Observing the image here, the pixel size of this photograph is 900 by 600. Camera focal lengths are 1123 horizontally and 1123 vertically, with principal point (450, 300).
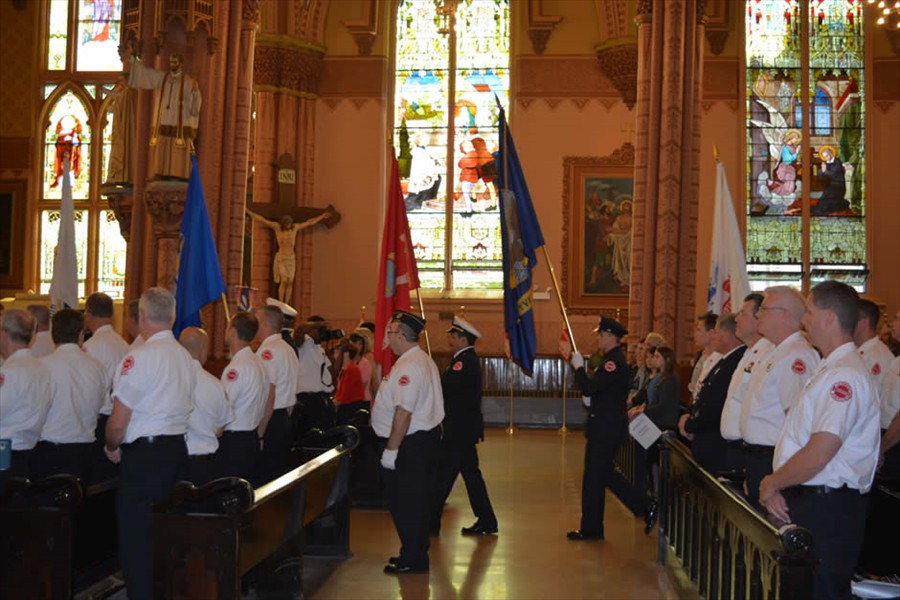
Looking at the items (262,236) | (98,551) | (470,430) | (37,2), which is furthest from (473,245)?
(98,551)

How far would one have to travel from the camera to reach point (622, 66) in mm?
19891

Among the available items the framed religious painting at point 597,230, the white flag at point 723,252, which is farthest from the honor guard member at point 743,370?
the framed religious painting at point 597,230

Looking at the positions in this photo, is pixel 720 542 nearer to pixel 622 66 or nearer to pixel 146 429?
pixel 146 429

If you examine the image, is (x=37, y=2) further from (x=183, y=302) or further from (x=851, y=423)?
(x=851, y=423)

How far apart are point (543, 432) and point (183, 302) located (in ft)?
32.0

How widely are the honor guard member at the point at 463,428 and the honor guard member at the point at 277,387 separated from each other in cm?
123

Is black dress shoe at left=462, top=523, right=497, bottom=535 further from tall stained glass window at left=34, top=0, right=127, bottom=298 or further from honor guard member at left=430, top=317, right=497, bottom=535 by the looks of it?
tall stained glass window at left=34, top=0, right=127, bottom=298

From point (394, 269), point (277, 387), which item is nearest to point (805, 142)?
point (394, 269)

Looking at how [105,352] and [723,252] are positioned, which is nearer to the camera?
[105,352]

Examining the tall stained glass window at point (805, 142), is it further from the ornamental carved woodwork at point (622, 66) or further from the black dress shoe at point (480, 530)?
the black dress shoe at point (480, 530)

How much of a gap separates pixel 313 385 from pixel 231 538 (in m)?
5.19

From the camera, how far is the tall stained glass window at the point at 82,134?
2125 centimetres

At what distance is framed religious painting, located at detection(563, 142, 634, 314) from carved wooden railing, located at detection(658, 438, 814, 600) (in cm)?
1166

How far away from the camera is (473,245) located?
69.1ft
